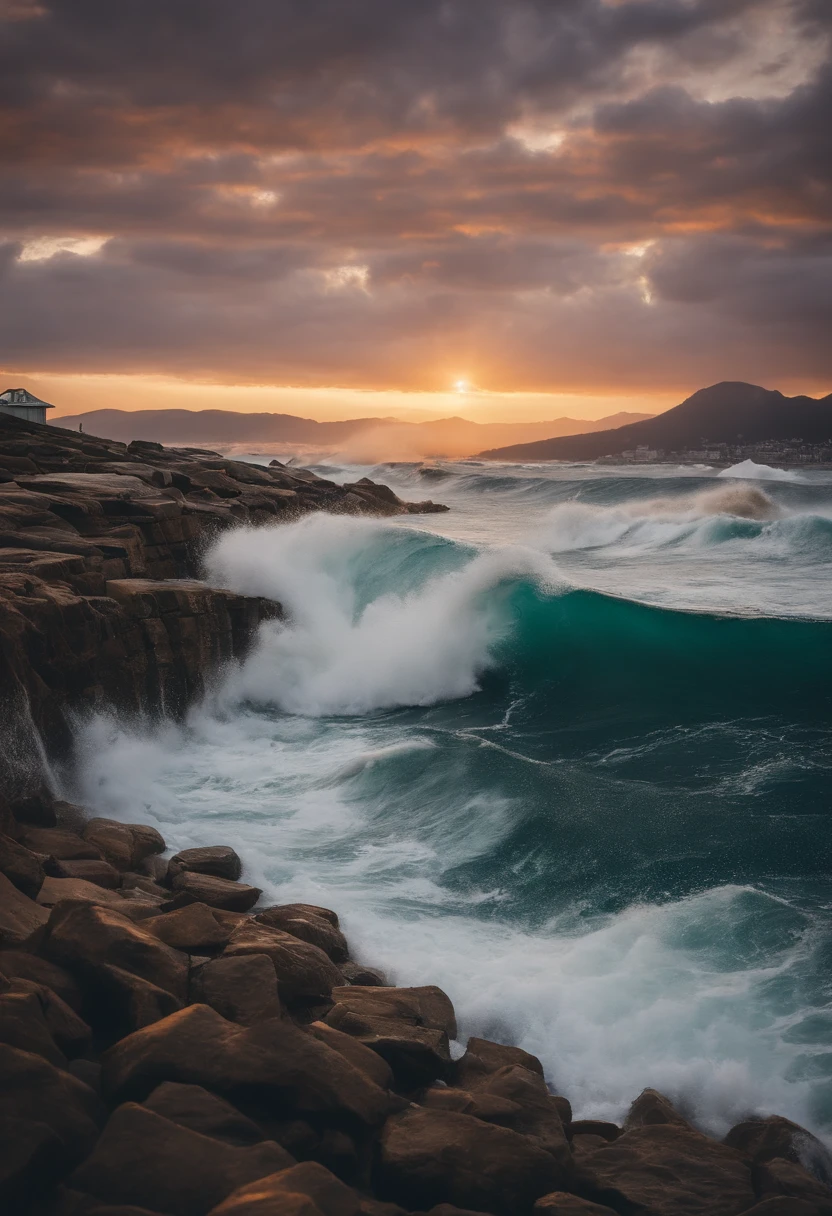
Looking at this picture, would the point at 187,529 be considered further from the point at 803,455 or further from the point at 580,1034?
the point at 803,455

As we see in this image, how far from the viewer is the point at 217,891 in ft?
22.1

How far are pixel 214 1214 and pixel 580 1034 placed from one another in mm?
3070

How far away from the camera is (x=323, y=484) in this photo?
30.5 m

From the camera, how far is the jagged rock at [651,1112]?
496 centimetres

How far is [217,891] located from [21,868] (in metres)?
1.44

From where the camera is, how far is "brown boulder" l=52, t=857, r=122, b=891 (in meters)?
6.50

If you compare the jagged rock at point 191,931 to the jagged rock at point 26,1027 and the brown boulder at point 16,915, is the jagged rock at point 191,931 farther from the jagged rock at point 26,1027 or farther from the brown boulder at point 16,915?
the jagged rock at point 26,1027

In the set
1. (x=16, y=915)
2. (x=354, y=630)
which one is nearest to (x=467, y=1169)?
(x=16, y=915)

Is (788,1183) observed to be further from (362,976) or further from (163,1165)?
(163,1165)

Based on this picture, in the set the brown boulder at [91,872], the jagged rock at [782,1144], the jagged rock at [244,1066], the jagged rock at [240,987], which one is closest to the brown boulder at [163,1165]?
the jagged rock at [244,1066]

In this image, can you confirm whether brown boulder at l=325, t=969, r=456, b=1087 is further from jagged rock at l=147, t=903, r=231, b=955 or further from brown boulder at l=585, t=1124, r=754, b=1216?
brown boulder at l=585, t=1124, r=754, b=1216

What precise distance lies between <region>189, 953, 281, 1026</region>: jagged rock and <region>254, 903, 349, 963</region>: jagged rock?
1.07 meters

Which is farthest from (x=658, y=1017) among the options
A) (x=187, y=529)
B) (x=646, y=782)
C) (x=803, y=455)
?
(x=803, y=455)

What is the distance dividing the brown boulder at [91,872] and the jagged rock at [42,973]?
184 cm
